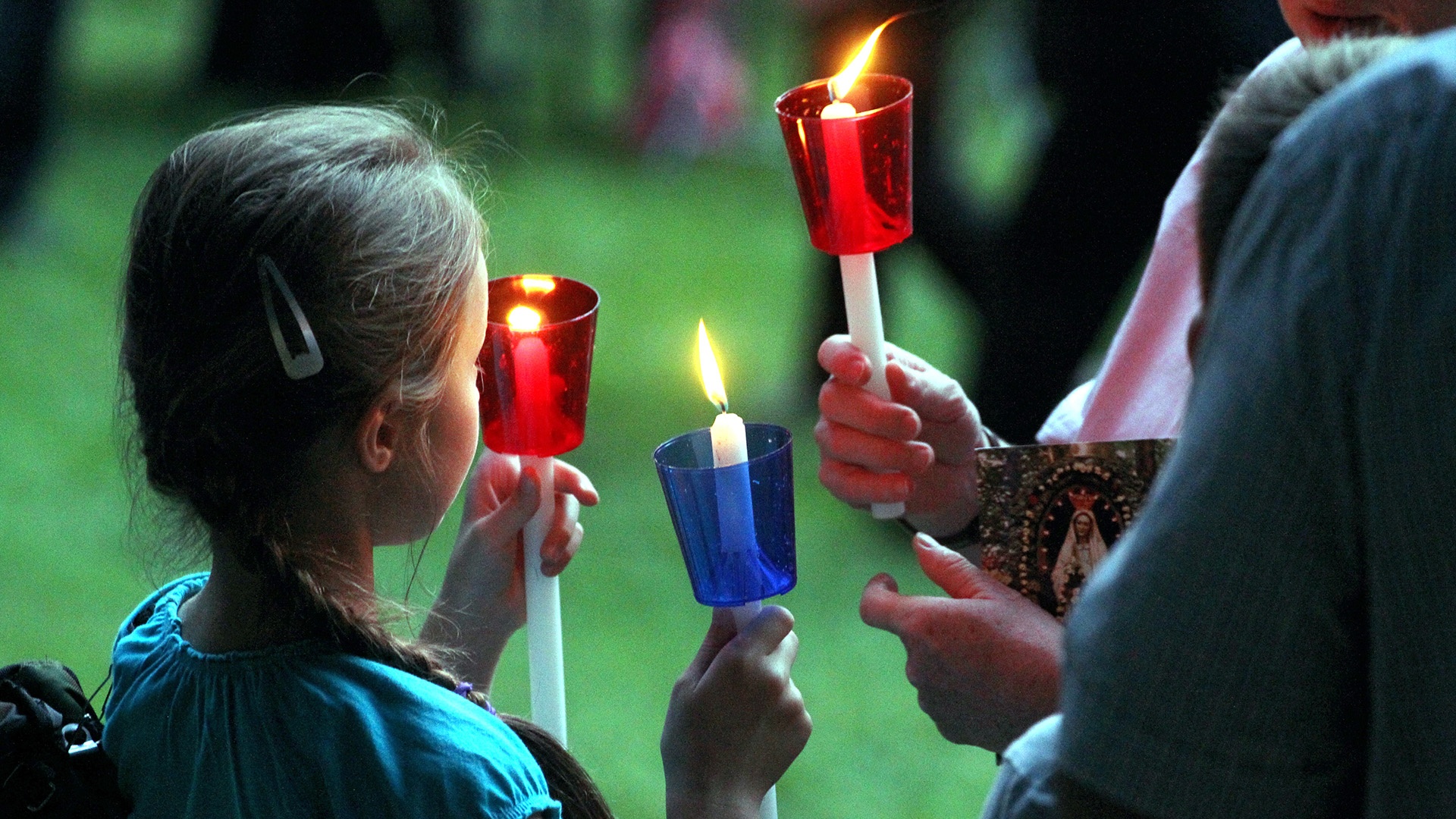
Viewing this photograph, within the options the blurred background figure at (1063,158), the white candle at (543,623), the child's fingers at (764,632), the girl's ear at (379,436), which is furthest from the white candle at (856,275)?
the blurred background figure at (1063,158)

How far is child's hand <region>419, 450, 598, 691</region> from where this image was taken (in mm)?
1585

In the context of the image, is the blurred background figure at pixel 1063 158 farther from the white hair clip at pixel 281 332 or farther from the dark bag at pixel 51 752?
the dark bag at pixel 51 752

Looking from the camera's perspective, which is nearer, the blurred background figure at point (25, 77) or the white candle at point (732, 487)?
the white candle at point (732, 487)

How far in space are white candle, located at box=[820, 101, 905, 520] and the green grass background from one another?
0.74m

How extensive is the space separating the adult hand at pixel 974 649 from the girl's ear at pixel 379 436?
0.49 meters

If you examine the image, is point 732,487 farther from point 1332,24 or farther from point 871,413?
point 1332,24

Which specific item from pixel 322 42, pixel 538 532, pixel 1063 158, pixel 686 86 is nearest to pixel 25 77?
pixel 322 42

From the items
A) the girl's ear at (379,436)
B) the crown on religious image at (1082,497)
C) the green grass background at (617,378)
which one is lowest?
the green grass background at (617,378)

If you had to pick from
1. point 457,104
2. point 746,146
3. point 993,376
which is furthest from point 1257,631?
point 457,104

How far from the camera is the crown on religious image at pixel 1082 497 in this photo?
1.34m

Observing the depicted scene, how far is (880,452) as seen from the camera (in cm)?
165

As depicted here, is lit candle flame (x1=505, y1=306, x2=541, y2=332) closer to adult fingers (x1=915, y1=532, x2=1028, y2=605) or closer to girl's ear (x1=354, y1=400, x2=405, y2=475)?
girl's ear (x1=354, y1=400, x2=405, y2=475)

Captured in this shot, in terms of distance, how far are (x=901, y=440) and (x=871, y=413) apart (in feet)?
0.17

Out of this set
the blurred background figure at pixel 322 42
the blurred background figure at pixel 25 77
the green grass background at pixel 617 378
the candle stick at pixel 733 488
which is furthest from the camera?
the blurred background figure at pixel 322 42
